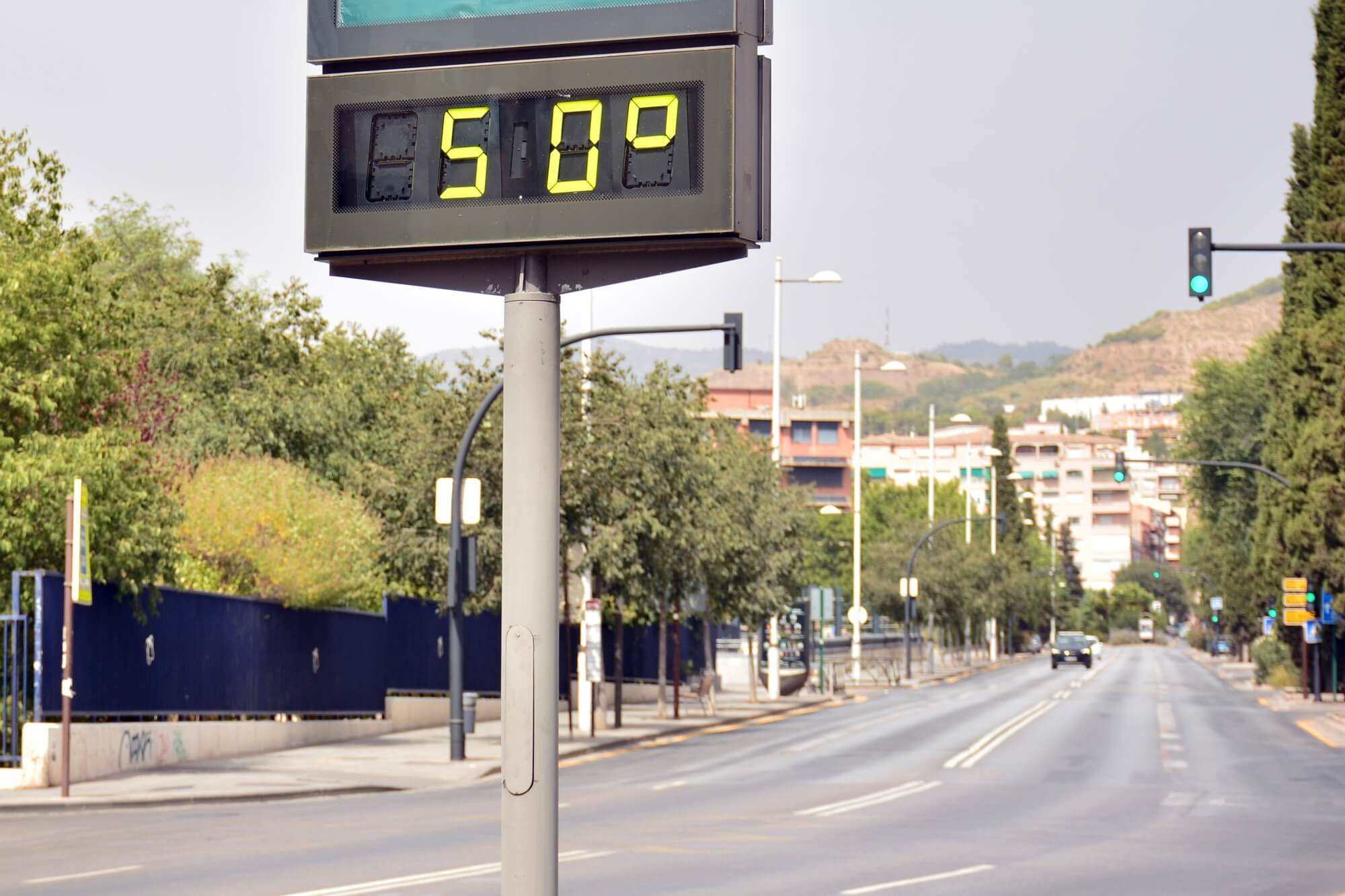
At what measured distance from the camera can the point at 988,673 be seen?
302 ft

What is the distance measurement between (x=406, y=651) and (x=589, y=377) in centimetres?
902

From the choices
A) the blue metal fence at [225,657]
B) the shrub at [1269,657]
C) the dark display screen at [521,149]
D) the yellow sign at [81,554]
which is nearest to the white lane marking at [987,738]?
the blue metal fence at [225,657]

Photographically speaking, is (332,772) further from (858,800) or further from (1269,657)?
(1269,657)

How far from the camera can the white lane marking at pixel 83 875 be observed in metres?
14.4

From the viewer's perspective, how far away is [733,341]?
32000mm

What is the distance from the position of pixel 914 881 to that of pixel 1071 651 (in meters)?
89.4

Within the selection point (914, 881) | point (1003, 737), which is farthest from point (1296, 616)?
point (914, 881)

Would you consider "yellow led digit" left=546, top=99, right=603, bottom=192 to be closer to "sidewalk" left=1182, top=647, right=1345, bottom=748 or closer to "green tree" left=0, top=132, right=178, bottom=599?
"green tree" left=0, top=132, right=178, bottom=599

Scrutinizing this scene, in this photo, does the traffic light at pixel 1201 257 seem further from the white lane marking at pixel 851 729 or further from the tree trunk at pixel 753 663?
the tree trunk at pixel 753 663

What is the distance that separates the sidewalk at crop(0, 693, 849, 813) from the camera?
2305 cm

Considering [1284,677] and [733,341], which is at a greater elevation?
[733,341]

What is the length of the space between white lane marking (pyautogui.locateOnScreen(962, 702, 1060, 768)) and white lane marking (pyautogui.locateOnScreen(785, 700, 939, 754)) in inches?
123

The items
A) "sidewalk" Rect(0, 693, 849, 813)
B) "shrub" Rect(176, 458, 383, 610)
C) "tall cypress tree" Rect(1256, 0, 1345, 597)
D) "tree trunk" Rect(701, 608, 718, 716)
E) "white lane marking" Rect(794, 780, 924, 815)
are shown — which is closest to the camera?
"white lane marking" Rect(794, 780, 924, 815)

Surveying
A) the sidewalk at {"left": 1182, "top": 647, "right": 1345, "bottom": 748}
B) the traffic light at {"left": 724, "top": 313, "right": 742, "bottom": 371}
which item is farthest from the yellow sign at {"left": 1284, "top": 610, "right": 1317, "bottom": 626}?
the traffic light at {"left": 724, "top": 313, "right": 742, "bottom": 371}
